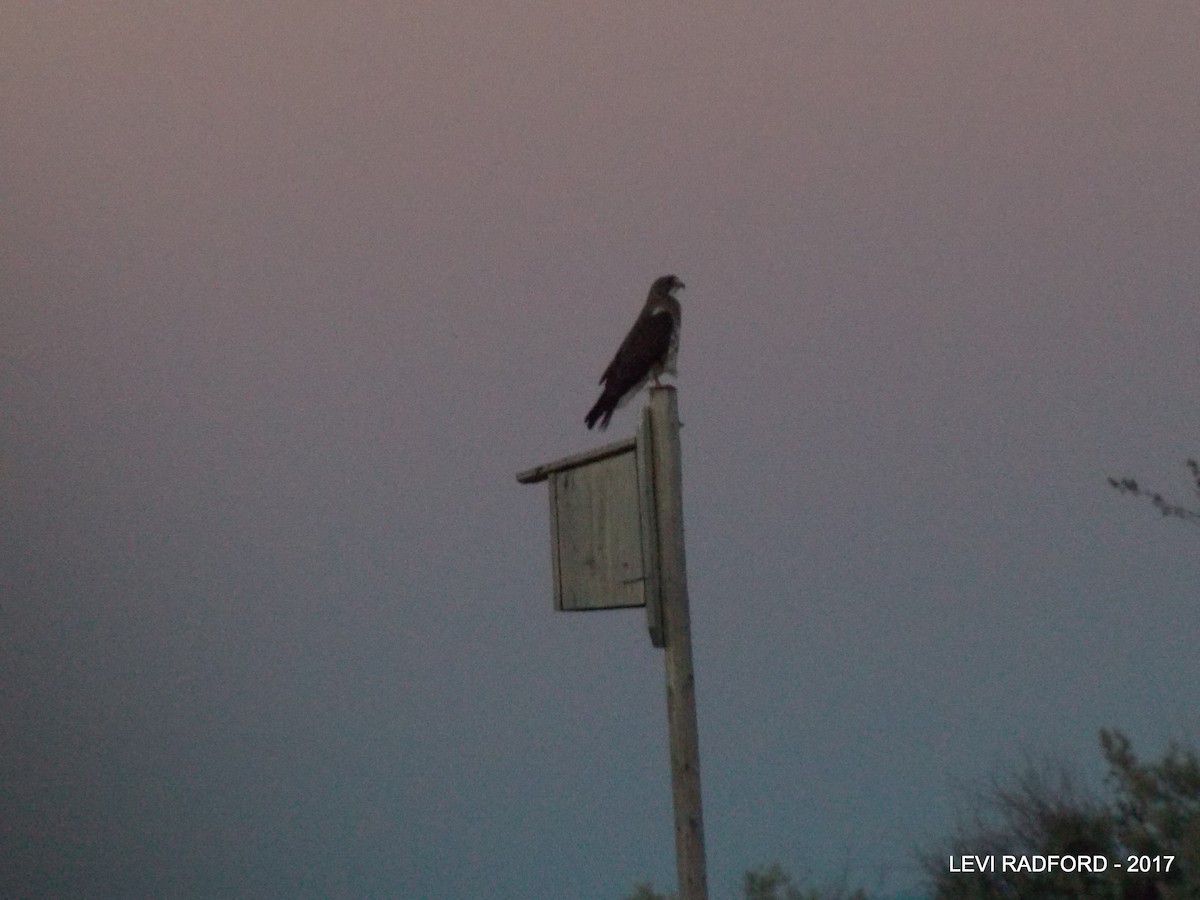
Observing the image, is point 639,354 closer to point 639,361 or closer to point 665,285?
point 639,361

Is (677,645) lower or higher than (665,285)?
lower

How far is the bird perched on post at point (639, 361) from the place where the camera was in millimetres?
4469

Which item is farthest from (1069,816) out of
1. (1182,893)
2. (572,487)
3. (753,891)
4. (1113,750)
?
(572,487)

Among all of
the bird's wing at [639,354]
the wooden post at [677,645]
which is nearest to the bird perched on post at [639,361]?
the bird's wing at [639,354]

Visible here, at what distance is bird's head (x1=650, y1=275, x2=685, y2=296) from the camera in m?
5.22

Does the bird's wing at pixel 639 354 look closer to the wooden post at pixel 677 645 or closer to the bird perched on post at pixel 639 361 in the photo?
the bird perched on post at pixel 639 361

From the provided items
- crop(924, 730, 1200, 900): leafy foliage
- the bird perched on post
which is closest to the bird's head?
Result: the bird perched on post

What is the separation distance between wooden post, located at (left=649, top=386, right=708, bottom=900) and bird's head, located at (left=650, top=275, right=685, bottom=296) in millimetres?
2250

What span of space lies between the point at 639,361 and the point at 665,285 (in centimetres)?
86

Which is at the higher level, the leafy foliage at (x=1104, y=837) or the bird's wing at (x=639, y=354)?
the bird's wing at (x=639, y=354)

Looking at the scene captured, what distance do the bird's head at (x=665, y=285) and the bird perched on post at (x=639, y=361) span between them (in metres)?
0.45

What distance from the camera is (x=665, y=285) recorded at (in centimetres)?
528

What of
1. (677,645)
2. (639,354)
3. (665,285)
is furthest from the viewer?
(665,285)

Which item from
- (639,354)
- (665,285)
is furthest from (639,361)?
(665,285)
